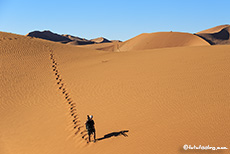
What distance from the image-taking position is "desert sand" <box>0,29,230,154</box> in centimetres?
615

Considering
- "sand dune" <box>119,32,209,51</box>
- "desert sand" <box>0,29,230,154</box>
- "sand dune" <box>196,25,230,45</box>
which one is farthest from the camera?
"sand dune" <box>196,25,230,45</box>

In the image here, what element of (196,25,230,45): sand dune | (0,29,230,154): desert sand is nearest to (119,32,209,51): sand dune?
(196,25,230,45): sand dune

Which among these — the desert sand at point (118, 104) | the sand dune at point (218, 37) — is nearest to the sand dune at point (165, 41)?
the sand dune at point (218, 37)

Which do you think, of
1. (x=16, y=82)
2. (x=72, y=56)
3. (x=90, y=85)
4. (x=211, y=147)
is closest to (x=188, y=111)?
(x=211, y=147)

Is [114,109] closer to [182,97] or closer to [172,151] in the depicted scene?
[182,97]

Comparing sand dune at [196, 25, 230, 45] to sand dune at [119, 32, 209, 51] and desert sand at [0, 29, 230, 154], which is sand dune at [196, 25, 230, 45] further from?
desert sand at [0, 29, 230, 154]

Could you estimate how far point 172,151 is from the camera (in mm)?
5336

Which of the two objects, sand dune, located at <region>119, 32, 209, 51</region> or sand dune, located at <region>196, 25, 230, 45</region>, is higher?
sand dune, located at <region>196, 25, 230, 45</region>

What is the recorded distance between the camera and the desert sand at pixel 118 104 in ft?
20.2

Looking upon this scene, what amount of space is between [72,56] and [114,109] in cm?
1066

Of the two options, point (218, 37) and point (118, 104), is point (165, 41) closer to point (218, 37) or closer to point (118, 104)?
point (218, 37)

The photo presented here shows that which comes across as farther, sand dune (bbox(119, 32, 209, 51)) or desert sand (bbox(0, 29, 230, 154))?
sand dune (bbox(119, 32, 209, 51))

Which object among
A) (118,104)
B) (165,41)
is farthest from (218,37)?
(118,104)

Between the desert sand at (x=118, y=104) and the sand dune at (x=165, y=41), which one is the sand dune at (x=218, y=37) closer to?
the sand dune at (x=165, y=41)
